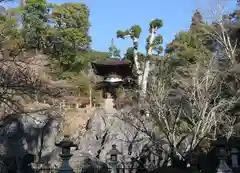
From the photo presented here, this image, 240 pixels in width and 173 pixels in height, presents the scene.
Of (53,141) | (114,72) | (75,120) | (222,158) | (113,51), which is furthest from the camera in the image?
(113,51)

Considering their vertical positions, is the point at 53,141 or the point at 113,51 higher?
the point at 113,51

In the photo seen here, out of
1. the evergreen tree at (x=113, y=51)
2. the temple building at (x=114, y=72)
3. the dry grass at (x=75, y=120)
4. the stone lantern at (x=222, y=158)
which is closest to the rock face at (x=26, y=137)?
the dry grass at (x=75, y=120)

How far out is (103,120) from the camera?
63.6ft

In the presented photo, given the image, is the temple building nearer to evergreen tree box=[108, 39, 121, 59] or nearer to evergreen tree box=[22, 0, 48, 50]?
evergreen tree box=[22, 0, 48, 50]

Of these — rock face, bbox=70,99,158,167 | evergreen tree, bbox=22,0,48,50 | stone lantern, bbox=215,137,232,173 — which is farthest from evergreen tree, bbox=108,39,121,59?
stone lantern, bbox=215,137,232,173

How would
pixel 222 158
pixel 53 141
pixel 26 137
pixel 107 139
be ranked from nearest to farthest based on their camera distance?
pixel 222 158 → pixel 26 137 → pixel 53 141 → pixel 107 139

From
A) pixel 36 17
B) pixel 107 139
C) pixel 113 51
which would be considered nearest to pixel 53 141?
pixel 107 139

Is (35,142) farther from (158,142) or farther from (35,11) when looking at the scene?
(35,11)

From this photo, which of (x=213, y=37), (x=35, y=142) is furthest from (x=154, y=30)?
(x=35, y=142)

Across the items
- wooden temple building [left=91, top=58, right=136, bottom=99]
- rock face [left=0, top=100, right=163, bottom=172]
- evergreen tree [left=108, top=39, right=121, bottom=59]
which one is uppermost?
evergreen tree [left=108, top=39, right=121, bottom=59]

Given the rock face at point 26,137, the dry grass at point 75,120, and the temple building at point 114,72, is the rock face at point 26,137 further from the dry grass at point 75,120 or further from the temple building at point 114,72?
the temple building at point 114,72

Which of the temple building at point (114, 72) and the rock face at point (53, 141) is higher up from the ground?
the temple building at point (114, 72)

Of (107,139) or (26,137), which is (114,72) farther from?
(26,137)

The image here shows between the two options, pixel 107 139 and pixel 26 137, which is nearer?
pixel 26 137
